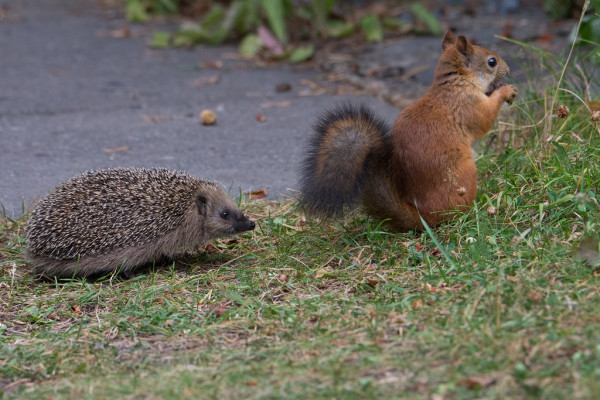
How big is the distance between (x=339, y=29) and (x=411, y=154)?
21.6 ft

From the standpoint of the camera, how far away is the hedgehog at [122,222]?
5.32 meters

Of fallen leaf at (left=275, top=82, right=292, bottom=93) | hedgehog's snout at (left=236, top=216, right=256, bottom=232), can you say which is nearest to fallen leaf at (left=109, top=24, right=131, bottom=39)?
fallen leaf at (left=275, top=82, right=292, bottom=93)

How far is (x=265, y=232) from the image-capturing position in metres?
5.91

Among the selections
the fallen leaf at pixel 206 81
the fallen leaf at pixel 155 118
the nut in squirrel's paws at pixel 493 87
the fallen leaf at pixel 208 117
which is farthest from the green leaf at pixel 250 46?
the nut in squirrel's paws at pixel 493 87

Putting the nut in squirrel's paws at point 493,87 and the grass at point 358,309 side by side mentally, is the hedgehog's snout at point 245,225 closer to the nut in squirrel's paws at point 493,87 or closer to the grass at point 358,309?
the grass at point 358,309

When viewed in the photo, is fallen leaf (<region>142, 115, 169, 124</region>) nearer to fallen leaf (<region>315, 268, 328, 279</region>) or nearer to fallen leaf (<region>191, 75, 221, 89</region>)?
fallen leaf (<region>191, 75, 221, 89</region>)

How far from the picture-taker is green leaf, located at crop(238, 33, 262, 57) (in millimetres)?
10992

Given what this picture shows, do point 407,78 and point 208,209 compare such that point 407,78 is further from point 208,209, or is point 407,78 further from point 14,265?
point 14,265

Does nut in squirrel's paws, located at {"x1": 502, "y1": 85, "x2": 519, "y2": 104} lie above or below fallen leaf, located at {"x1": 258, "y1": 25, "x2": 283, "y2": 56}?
above

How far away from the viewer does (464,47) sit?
17.9 feet

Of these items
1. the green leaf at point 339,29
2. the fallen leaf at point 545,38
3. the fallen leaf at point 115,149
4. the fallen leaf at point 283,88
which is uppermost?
the fallen leaf at point 545,38

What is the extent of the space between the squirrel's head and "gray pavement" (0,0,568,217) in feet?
6.10

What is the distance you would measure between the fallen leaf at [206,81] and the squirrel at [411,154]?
16.7ft

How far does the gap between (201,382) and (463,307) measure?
1.42 m
